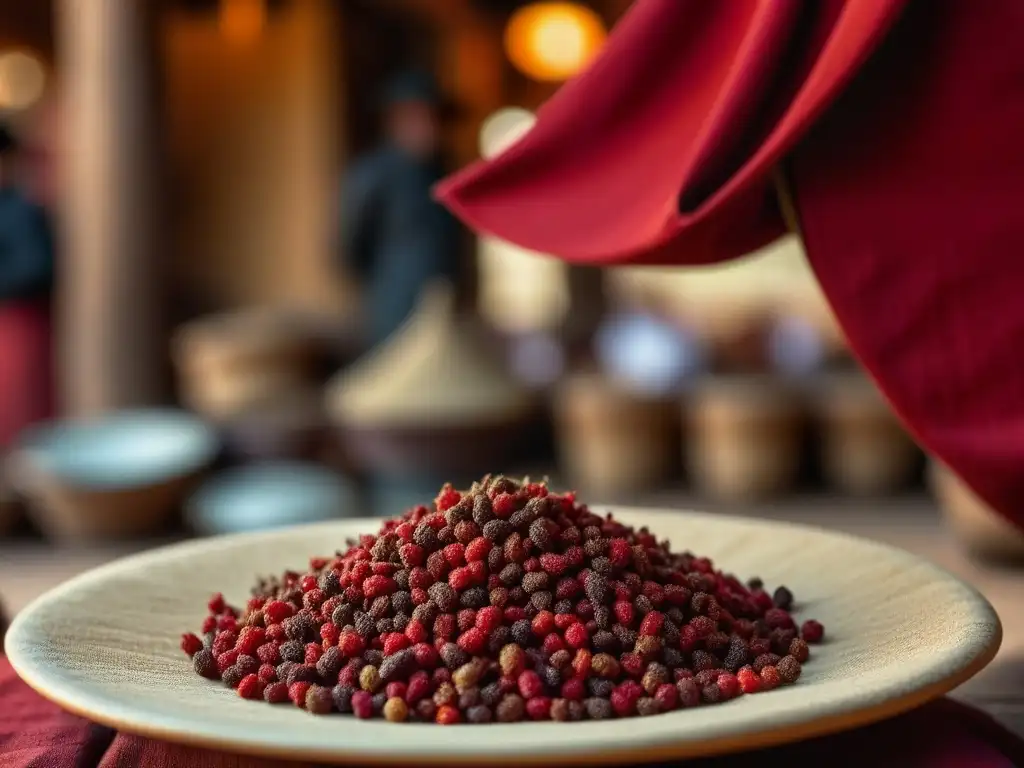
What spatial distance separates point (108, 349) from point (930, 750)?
275 centimetres

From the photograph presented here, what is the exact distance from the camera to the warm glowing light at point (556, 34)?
492 centimetres

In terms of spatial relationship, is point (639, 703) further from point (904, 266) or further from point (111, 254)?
point (111, 254)

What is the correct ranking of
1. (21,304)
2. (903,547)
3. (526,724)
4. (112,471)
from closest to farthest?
(526,724) < (903,547) < (112,471) < (21,304)

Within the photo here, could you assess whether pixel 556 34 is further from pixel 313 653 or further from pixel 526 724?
pixel 526 724

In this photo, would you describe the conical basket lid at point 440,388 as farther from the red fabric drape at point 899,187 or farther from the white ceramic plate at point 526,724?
the red fabric drape at point 899,187

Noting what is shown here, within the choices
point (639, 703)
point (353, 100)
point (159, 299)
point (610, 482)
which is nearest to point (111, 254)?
point (159, 299)

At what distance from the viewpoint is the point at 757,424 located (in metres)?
2.95

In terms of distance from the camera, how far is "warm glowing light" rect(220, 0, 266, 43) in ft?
16.2

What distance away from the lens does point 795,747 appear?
0.83m

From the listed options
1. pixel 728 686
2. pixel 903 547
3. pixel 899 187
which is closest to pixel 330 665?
pixel 728 686

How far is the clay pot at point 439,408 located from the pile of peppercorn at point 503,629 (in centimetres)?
151

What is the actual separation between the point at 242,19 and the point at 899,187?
4.50 metres

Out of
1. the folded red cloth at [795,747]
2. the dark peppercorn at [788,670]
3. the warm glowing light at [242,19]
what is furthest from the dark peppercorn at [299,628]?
the warm glowing light at [242,19]

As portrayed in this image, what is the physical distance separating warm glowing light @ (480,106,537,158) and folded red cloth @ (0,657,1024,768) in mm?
5317
